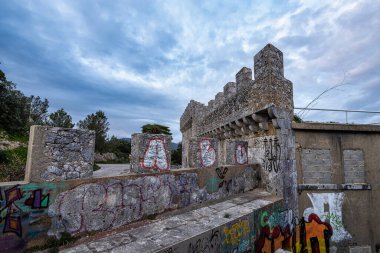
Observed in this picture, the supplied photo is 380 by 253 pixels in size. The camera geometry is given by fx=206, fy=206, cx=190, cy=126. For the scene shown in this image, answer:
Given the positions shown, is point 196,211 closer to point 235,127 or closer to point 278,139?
point 278,139

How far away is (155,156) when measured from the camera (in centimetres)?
430

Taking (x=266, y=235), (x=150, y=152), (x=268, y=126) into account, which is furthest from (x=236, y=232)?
(x=268, y=126)

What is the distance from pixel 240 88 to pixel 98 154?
90.7ft

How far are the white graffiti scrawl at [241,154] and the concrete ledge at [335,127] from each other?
1856 mm

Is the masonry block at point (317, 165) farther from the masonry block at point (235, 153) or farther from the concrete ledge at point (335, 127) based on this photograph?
the masonry block at point (235, 153)

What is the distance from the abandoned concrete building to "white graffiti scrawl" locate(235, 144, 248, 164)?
0.04 meters

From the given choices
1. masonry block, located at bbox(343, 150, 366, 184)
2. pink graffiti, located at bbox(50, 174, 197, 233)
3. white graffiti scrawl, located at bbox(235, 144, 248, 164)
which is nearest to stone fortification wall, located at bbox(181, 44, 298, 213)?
white graffiti scrawl, located at bbox(235, 144, 248, 164)

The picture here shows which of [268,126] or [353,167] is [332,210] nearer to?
[353,167]

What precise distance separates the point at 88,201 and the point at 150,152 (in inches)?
54.9

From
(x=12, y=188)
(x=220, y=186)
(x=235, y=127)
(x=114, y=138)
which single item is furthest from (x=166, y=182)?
(x=114, y=138)

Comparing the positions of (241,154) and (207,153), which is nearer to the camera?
(207,153)

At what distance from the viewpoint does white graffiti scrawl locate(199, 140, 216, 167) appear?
5359mm

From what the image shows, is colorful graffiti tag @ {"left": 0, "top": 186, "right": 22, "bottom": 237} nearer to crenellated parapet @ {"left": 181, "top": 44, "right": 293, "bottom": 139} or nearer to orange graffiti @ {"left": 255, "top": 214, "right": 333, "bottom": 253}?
crenellated parapet @ {"left": 181, "top": 44, "right": 293, "bottom": 139}

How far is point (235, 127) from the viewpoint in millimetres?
8883
